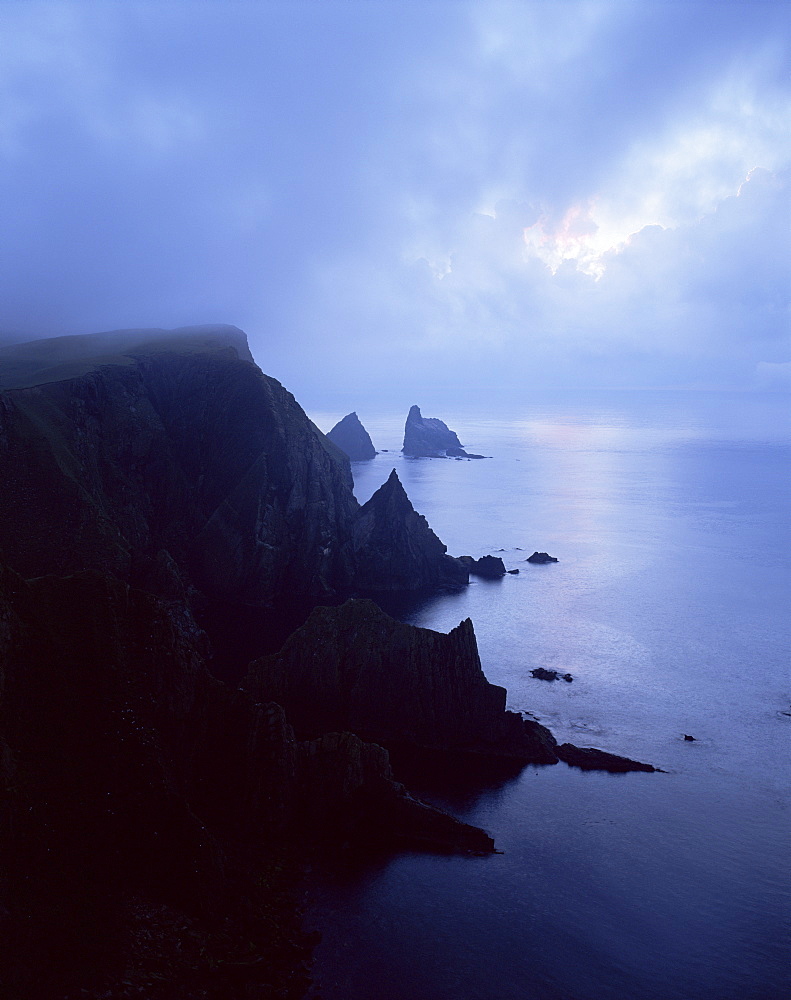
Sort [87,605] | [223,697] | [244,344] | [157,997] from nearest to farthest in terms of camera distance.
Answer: [157,997] < [87,605] < [223,697] < [244,344]

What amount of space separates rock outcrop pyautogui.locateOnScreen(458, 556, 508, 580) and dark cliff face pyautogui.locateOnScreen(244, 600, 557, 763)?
60.5 meters

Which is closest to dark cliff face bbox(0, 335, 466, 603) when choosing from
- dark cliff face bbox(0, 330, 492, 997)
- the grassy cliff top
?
dark cliff face bbox(0, 330, 492, 997)

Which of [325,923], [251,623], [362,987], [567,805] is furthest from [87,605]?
[251,623]

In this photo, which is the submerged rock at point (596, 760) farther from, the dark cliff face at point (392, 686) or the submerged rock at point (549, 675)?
the submerged rock at point (549, 675)

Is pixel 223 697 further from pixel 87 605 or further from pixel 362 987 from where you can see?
pixel 362 987

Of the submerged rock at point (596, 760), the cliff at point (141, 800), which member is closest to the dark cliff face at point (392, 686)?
the submerged rock at point (596, 760)

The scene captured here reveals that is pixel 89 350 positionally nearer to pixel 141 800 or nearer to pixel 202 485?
pixel 202 485

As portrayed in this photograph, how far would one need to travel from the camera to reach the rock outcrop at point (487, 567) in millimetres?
131000

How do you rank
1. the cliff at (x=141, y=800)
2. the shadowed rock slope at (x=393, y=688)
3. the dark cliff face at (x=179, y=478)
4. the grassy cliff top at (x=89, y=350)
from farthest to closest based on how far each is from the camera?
the grassy cliff top at (x=89, y=350)
the dark cliff face at (x=179, y=478)
the shadowed rock slope at (x=393, y=688)
the cliff at (x=141, y=800)

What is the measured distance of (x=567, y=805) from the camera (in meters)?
58.2

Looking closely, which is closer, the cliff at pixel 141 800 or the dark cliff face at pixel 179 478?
the cliff at pixel 141 800

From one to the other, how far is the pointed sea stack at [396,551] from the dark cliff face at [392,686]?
49444mm

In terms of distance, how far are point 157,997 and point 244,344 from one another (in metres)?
174

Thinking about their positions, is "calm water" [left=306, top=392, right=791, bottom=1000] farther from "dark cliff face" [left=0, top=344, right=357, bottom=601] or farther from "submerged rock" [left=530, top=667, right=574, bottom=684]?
"dark cliff face" [left=0, top=344, right=357, bottom=601]
